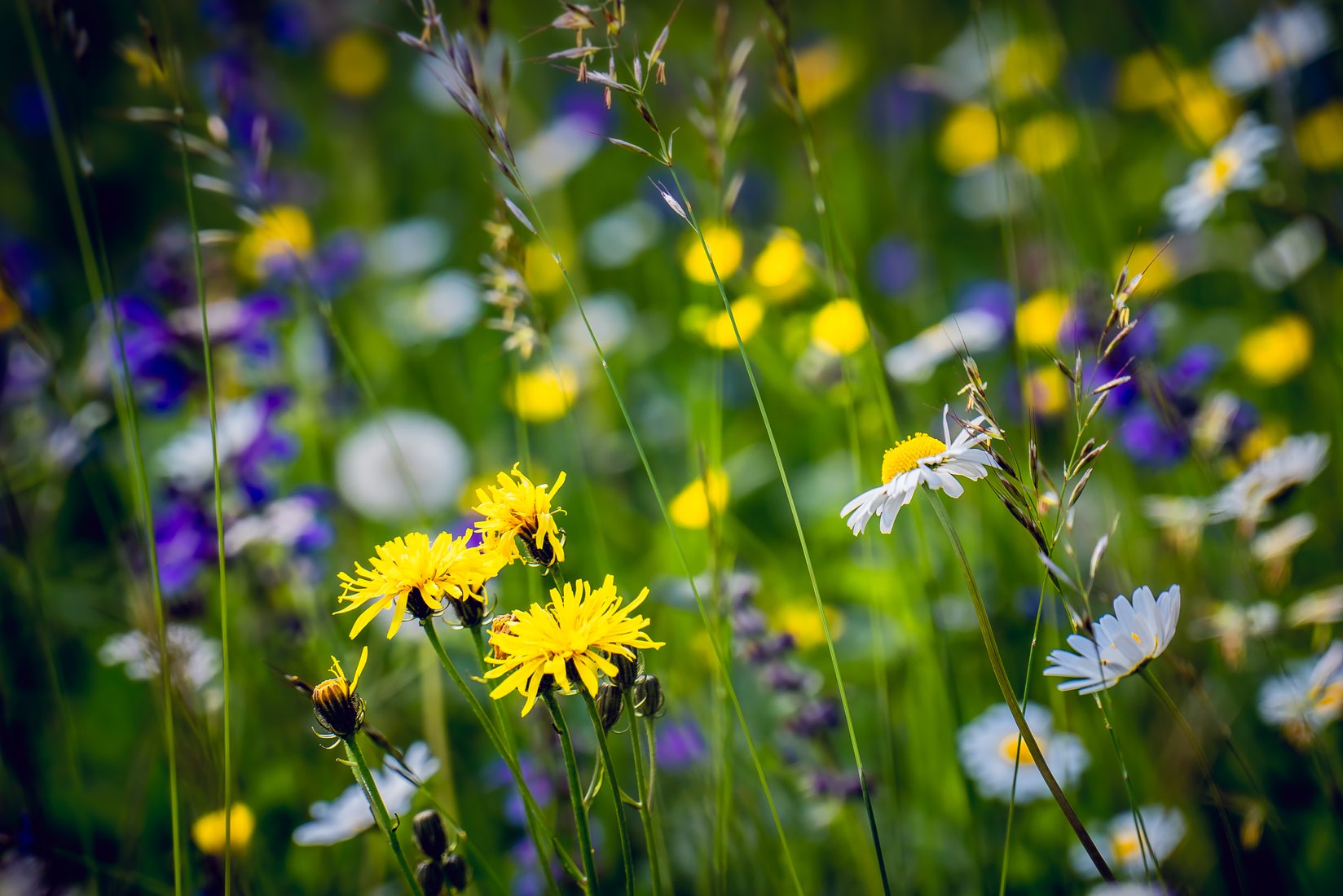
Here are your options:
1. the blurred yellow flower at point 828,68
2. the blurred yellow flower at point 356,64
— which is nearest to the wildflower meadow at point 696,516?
the blurred yellow flower at point 828,68

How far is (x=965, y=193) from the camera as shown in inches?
70.1

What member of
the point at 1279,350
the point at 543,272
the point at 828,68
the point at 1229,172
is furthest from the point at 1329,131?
the point at 543,272

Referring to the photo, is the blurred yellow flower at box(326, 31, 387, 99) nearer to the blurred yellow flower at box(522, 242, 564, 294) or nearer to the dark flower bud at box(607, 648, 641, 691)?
the blurred yellow flower at box(522, 242, 564, 294)

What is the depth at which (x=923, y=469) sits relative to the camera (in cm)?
40

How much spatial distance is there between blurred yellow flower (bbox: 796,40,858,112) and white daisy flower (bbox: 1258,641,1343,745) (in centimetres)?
144

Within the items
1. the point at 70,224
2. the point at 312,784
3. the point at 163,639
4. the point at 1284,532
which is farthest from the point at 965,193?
the point at 70,224

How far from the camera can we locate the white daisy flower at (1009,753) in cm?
64

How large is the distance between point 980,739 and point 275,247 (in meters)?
1.10

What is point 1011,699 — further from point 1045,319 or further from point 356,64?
point 356,64

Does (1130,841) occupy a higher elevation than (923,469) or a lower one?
lower

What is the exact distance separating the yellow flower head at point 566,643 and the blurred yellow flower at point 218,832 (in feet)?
1.27

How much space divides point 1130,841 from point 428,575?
550 mm

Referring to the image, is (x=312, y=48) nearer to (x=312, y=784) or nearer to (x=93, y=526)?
(x=93, y=526)

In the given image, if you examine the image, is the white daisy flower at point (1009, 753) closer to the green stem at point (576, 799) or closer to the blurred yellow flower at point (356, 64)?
the green stem at point (576, 799)
